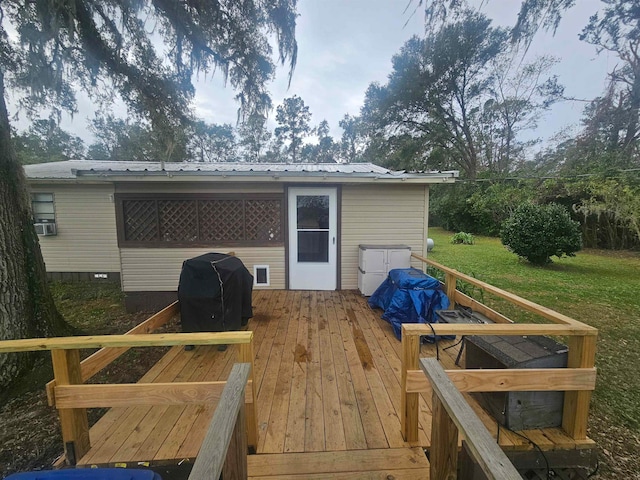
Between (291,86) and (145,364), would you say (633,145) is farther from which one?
(145,364)

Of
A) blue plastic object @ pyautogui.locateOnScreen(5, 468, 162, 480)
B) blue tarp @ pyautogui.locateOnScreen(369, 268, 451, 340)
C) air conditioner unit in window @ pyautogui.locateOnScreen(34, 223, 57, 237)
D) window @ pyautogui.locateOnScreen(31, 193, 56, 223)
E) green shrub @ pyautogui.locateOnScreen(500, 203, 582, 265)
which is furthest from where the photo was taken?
green shrub @ pyautogui.locateOnScreen(500, 203, 582, 265)

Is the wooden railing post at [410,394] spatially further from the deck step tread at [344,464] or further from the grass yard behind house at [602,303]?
the grass yard behind house at [602,303]

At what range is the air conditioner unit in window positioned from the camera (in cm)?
686

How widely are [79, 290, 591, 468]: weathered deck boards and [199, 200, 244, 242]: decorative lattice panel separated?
1.99 metres

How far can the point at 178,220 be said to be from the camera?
5.07 metres

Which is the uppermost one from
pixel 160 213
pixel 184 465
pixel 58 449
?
pixel 160 213

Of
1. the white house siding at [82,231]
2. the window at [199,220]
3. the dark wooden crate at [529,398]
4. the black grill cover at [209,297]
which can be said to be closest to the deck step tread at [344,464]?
the dark wooden crate at [529,398]

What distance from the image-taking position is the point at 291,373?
2654 mm

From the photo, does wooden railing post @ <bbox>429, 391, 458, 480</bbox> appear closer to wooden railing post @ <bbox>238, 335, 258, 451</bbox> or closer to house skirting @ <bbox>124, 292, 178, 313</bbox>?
wooden railing post @ <bbox>238, 335, 258, 451</bbox>

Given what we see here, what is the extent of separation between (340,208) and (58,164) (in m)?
9.36

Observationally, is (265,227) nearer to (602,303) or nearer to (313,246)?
(313,246)

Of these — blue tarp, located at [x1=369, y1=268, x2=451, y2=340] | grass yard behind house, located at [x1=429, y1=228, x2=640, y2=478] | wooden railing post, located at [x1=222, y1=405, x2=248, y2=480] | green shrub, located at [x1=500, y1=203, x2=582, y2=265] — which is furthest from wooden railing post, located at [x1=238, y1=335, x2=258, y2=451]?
green shrub, located at [x1=500, y1=203, x2=582, y2=265]

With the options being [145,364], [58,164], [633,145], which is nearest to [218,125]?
[58,164]

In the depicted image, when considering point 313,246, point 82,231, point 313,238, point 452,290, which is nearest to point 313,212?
point 313,238
